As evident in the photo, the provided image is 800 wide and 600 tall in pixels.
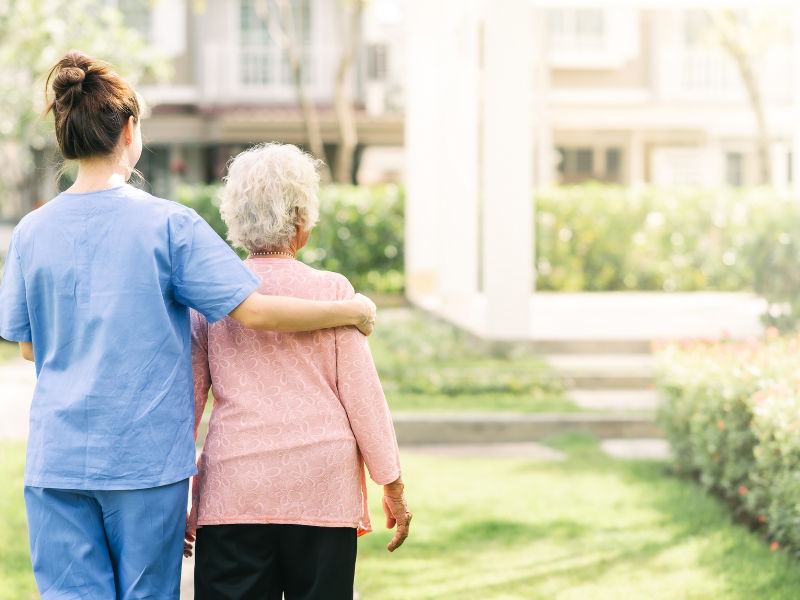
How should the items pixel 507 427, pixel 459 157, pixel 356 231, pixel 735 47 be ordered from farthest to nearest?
pixel 735 47, pixel 356 231, pixel 459 157, pixel 507 427

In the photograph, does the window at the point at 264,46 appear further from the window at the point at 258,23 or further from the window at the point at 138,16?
the window at the point at 138,16

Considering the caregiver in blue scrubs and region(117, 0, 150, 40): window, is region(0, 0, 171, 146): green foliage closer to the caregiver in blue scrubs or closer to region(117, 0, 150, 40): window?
the caregiver in blue scrubs

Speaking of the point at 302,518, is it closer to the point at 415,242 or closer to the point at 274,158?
the point at 274,158

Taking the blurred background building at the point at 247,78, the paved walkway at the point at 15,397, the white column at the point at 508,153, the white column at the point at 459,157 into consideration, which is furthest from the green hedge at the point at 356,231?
the blurred background building at the point at 247,78

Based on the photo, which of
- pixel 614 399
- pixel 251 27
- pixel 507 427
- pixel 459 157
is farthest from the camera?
pixel 251 27

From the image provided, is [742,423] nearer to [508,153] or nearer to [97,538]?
[97,538]

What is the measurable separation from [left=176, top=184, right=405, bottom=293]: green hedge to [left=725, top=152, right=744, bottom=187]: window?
1431cm

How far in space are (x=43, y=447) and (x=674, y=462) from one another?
4301 millimetres

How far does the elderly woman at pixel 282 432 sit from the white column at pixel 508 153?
6597mm

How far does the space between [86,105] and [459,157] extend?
1065cm

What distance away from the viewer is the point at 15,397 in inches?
325

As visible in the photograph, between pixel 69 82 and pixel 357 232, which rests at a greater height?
pixel 69 82

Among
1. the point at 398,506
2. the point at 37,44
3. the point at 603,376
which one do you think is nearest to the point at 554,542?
the point at 398,506

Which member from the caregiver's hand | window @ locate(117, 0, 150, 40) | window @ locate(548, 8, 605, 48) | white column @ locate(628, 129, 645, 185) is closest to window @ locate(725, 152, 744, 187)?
white column @ locate(628, 129, 645, 185)
